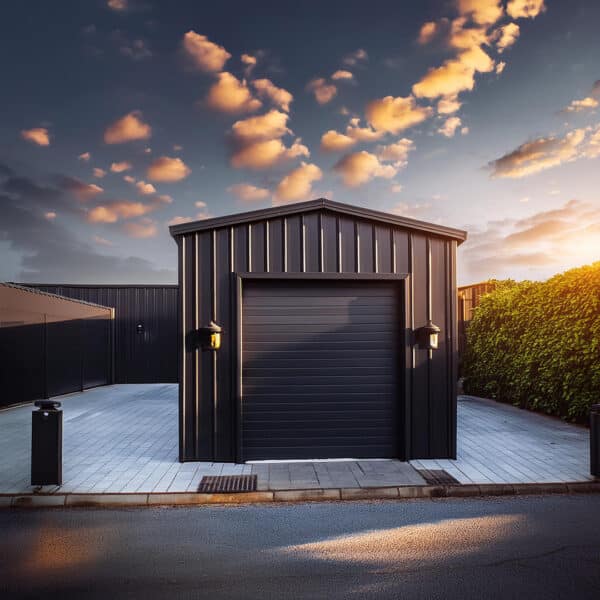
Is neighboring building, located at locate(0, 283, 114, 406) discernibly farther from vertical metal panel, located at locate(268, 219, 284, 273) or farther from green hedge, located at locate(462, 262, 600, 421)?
green hedge, located at locate(462, 262, 600, 421)

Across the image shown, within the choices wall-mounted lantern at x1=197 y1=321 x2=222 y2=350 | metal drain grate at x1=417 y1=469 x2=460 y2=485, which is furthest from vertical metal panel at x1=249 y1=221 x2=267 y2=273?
metal drain grate at x1=417 y1=469 x2=460 y2=485

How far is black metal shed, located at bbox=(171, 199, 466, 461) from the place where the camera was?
6.09 metres

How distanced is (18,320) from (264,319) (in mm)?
9095

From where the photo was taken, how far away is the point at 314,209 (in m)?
6.12

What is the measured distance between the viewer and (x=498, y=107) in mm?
10000


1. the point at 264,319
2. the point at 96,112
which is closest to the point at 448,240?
the point at 264,319

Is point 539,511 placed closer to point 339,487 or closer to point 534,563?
point 534,563

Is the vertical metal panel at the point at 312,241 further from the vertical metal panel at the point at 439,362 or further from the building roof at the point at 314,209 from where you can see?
the vertical metal panel at the point at 439,362

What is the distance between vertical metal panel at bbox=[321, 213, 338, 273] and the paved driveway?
9.52ft

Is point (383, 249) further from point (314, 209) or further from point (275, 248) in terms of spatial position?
point (275, 248)

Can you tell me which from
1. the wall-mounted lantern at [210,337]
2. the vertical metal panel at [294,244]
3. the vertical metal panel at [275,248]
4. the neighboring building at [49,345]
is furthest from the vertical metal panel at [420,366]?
the neighboring building at [49,345]

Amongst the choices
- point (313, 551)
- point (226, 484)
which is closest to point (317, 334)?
point (226, 484)

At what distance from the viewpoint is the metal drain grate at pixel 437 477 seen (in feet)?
16.9

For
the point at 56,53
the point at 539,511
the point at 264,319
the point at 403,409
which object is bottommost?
the point at 539,511
